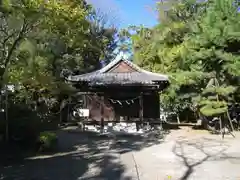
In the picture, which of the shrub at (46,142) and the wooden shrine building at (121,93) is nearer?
the shrub at (46,142)

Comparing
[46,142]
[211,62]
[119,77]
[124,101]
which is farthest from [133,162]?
[119,77]

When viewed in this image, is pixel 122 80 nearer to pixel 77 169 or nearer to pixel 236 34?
pixel 236 34

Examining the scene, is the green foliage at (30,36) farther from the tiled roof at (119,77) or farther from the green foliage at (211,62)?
the green foliage at (211,62)

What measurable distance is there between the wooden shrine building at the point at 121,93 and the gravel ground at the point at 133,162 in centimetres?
493

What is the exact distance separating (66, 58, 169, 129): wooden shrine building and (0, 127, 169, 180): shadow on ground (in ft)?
15.8

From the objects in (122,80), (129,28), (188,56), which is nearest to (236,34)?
(188,56)

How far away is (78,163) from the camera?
32.7ft

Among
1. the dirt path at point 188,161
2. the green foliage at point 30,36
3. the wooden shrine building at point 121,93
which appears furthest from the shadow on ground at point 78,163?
the wooden shrine building at point 121,93

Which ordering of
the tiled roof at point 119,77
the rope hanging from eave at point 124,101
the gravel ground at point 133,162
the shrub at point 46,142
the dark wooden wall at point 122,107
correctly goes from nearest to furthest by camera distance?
the gravel ground at point 133,162, the shrub at point 46,142, the tiled roof at point 119,77, the rope hanging from eave at point 124,101, the dark wooden wall at point 122,107

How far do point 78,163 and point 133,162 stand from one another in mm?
1657

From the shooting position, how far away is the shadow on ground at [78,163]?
8.29 metres

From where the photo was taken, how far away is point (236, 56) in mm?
17734

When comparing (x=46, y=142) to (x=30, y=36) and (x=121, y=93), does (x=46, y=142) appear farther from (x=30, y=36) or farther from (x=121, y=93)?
(x=121, y=93)

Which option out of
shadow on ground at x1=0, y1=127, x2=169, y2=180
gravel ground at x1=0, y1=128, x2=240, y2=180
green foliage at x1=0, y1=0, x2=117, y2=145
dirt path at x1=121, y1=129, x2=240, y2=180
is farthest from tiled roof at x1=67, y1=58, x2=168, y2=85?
dirt path at x1=121, y1=129, x2=240, y2=180
